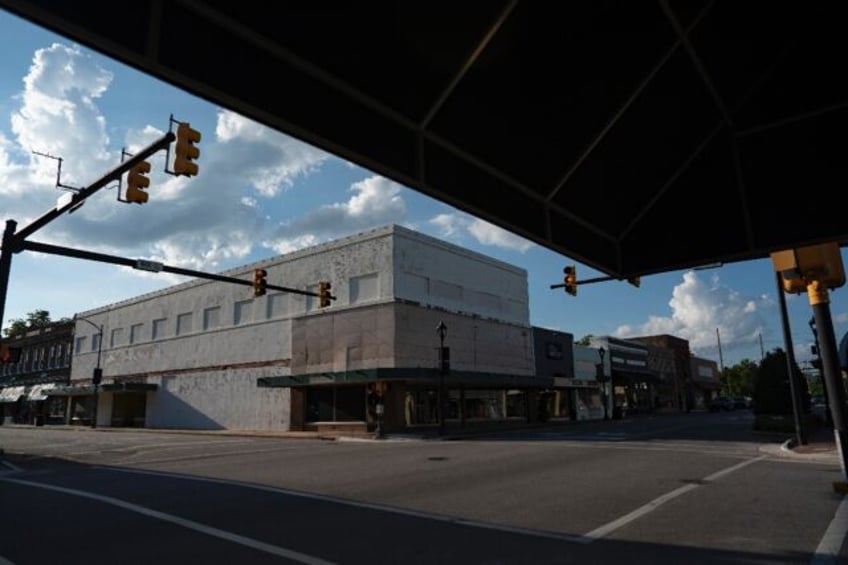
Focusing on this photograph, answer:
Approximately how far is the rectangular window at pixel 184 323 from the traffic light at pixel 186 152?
1509 inches

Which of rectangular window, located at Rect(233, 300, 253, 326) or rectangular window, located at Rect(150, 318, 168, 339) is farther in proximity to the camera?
rectangular window, located at Rect(150, 318, 168, 339)

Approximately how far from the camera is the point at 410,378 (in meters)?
33.1

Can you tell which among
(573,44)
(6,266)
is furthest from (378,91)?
(6,266)

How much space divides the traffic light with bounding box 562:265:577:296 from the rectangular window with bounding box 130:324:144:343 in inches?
1680

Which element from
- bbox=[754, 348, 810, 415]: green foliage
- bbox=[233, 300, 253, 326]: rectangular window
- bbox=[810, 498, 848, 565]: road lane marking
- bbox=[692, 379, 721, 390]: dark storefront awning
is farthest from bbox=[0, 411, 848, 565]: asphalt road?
bbox=[692, 379, 721, 390]: dark storefront awning

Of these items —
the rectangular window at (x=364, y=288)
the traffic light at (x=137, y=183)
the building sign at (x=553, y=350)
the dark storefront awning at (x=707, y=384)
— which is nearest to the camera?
the traffic light at (x=137, y=183)

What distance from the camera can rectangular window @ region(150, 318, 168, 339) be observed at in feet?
165

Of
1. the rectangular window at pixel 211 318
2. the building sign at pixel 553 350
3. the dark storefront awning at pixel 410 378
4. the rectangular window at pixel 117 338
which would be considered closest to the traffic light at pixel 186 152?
the dark storefront awning at pixel 410 378

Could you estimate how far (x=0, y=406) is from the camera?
6894cm

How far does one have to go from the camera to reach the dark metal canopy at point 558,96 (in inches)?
123

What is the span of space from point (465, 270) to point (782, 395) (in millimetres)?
19232

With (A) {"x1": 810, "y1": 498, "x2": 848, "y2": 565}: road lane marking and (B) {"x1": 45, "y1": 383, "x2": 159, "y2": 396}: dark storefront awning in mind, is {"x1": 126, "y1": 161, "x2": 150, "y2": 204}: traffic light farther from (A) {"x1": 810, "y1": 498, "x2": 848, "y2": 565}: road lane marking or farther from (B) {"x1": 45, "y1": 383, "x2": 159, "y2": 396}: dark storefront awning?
(B) {"x1": 45, "y1": 383, "x2": 159, "y2": 396}: dark storefront awning

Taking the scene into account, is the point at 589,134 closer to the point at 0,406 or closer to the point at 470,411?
the point at 470,411

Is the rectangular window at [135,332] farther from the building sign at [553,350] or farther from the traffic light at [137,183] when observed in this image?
the traffic light at [137,183]
